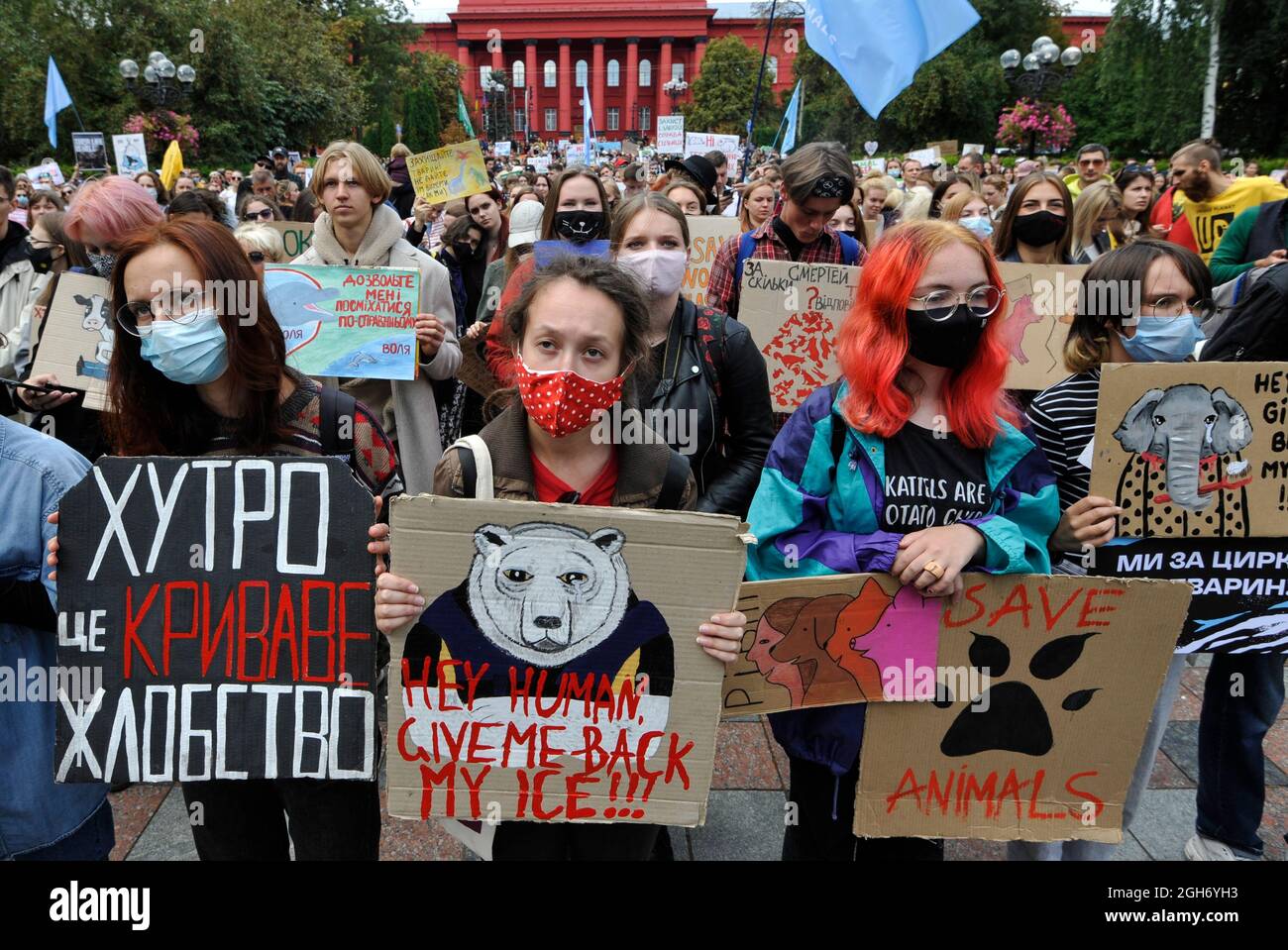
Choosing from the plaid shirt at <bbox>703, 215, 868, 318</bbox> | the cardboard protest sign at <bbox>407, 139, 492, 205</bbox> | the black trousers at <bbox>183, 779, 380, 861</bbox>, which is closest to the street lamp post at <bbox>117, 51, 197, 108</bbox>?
the cardboard protest sign at <bbox>407, 139, 492, 205</bbox>

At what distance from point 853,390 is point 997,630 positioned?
643 mm

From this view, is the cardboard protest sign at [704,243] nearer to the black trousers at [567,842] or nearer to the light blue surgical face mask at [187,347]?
the light blue surgical face mask at [187,347]

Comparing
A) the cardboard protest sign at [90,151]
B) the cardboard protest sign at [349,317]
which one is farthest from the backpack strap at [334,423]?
the cardboard protest sign at [90,151]

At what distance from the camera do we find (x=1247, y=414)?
7.75 feet

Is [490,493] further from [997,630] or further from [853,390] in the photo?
[997,630]

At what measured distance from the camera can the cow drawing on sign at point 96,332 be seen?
3609mm

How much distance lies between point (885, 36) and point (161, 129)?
69.4 feet

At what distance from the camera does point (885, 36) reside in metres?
5.77

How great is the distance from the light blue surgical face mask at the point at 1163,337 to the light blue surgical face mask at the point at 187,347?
2.39m

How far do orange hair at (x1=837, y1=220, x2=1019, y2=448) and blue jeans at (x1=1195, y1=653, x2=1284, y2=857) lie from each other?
1.32 metres

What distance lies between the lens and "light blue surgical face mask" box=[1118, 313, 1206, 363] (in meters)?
2.58

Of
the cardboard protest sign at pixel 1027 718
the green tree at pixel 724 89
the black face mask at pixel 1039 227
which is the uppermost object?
the green tree at pixel 724 89
